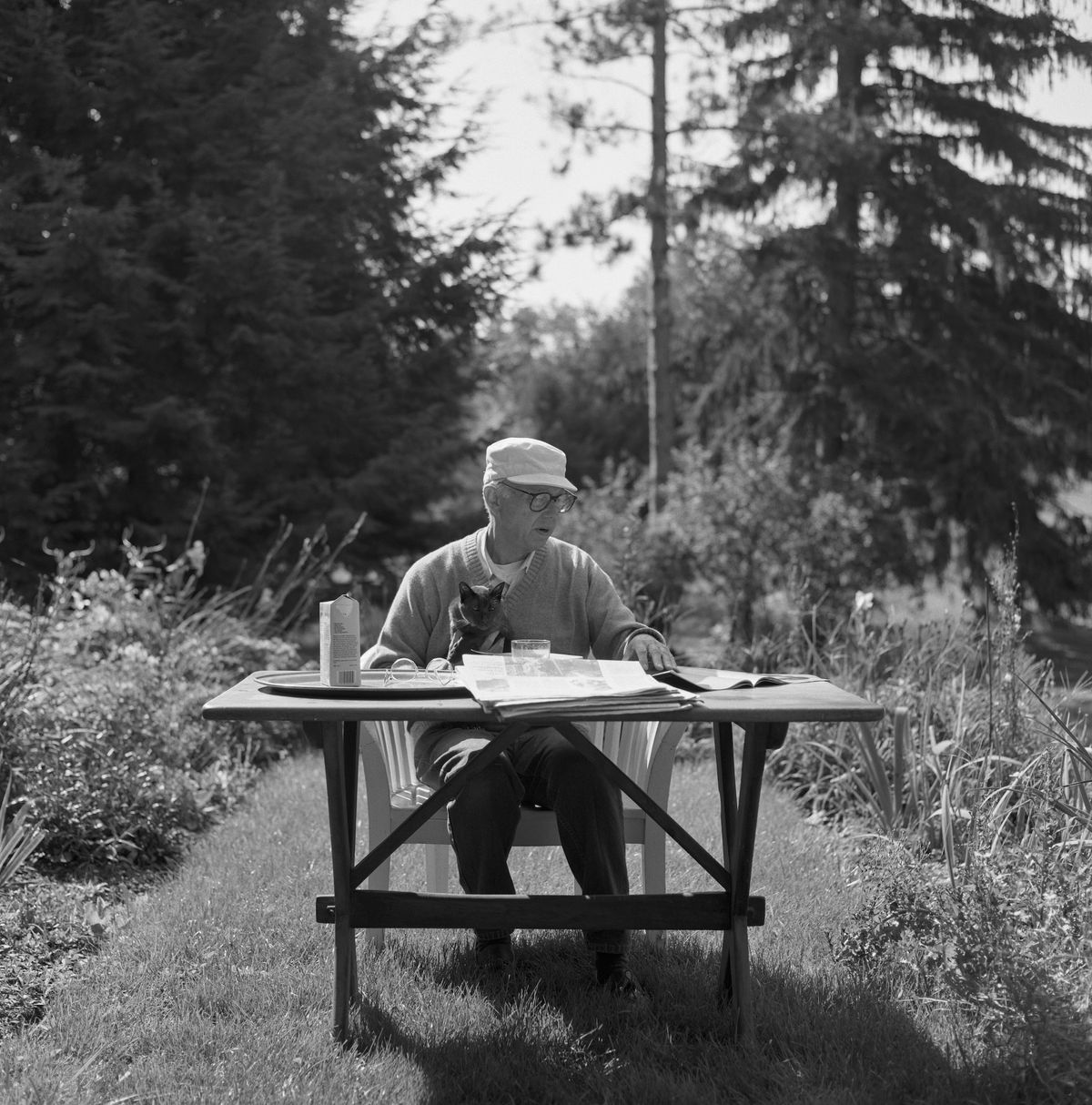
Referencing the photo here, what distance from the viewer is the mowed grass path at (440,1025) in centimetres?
245

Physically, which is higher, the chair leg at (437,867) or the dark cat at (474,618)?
the dark cat at (474,618)

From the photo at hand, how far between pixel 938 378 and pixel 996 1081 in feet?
36.5

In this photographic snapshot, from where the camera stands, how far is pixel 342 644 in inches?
107

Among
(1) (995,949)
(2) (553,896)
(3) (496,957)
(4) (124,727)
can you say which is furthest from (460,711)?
(4) (124,727)

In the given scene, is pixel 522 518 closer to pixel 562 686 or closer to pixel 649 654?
pixel 649 654

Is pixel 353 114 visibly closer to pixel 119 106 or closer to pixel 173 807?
pixel 119 106

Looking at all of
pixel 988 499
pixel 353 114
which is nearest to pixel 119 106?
pixel 353 114

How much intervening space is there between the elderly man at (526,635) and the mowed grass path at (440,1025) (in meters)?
0.18

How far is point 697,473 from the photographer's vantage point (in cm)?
1202

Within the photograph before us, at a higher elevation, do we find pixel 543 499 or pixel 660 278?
pixel 660 278

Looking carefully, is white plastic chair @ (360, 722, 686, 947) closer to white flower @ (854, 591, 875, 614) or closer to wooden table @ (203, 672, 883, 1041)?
wooden table @ (203, 672, 883, 1041)

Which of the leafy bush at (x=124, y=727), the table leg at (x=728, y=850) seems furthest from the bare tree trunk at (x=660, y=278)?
the table leg at (x=728, y=850)

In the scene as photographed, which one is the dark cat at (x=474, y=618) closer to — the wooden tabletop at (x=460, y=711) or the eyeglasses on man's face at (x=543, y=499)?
the eyeglasses on man's face at (x=543, y=499)

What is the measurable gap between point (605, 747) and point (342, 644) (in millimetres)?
1025
